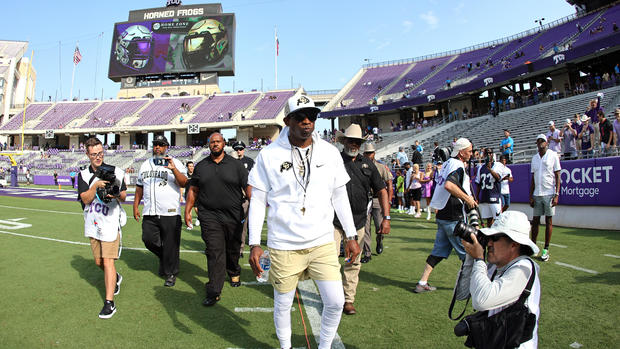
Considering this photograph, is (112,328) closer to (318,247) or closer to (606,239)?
(318,247)

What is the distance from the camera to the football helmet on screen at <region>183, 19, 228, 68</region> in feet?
153

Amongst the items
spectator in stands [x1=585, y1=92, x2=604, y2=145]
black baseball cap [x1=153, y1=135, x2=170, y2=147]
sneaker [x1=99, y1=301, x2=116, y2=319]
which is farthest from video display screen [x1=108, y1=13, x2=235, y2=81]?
sneaker [x1=99, y1=301, x2=116, y2=319]

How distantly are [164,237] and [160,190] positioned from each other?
66 centimetres

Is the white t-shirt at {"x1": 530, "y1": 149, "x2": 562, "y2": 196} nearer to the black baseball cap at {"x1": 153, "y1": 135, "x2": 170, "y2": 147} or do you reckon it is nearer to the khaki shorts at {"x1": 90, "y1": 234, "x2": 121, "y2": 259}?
the black baseball cap at {"x1": 153, "y1": 135, "x2": 170, "y2": 147}

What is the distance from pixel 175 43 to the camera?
158ft

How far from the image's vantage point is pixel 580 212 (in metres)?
9.12

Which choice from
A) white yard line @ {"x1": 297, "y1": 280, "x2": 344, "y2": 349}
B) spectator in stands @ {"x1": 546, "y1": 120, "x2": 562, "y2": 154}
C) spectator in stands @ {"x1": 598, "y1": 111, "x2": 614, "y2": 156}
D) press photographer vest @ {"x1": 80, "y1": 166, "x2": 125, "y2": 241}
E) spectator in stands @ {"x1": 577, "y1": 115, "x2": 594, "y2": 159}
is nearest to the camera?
white yard line @ {"x1": 297, "y1": 280, "x2": 344, "y2": 349}

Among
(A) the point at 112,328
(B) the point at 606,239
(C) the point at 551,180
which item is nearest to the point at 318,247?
(A) the point at 112,328

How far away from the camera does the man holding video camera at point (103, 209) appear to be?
3840 millimetres

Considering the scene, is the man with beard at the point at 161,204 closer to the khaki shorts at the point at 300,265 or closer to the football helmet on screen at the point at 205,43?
the khaki shorts at the point at 300,265

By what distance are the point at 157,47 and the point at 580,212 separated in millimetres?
51008

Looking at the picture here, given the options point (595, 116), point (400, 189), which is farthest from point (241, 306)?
point (595, 116)

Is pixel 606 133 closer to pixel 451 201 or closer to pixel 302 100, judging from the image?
pixel 451 201

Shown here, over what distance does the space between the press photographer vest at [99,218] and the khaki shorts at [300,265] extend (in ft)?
7.58
